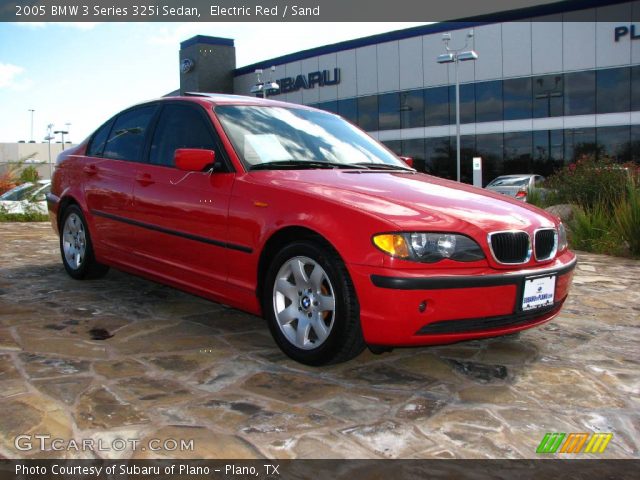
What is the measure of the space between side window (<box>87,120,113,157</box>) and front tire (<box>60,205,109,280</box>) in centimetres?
53

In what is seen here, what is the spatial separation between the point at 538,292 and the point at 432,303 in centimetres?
72

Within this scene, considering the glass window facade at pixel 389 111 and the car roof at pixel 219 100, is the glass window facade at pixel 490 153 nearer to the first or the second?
the glass window facade at pixel 389 111

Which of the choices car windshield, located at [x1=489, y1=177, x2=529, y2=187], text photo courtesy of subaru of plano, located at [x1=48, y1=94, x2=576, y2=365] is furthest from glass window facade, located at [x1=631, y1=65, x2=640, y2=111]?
text photo courtesy of subaru of plano, located at [x1=48, y1=94, x2=576, y2=365]

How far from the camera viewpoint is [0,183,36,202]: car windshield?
13.8 meters

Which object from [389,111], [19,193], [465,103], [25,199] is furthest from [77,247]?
[389,111]

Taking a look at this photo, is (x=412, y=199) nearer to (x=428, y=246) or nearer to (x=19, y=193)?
(x=428, y=246)

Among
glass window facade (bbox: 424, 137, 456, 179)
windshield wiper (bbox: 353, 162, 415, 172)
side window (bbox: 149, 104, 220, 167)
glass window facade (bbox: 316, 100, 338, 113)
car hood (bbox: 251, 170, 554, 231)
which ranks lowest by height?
car hood (bbox: 251, 170, 554, 231)

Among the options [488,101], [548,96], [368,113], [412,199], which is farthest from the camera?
[368,113]

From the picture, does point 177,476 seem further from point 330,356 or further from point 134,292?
point 134,292

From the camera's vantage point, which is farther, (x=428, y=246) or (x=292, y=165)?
(x=292, y=165)

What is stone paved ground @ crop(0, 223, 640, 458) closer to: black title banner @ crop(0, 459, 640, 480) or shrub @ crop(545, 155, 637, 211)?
black title banner @ crop(0, 459, 640, 480)

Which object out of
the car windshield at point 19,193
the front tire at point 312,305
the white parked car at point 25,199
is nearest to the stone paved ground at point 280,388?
the front tire at point 312,305

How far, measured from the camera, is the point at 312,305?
3.40 meters

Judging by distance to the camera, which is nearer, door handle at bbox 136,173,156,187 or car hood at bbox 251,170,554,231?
car hood at bbox 251,170,554,231
